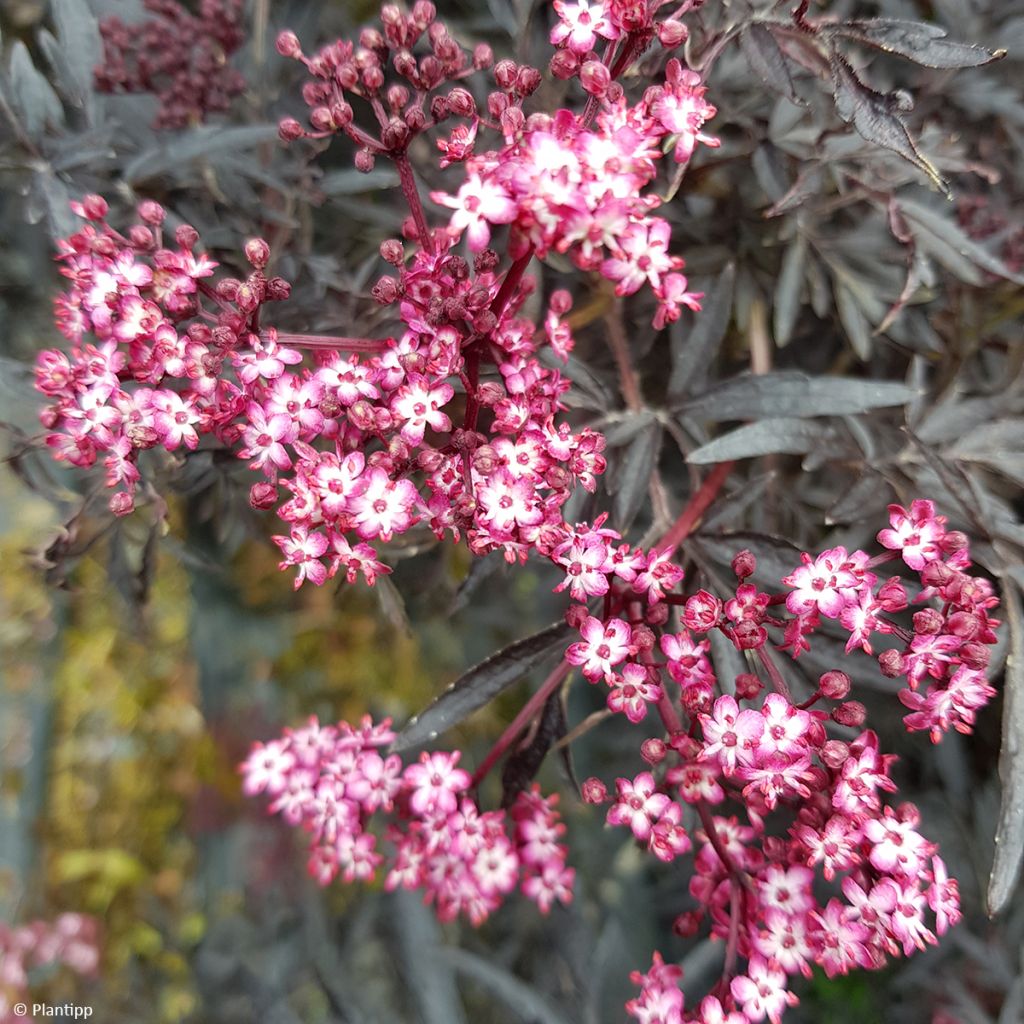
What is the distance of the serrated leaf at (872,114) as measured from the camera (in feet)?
1.82

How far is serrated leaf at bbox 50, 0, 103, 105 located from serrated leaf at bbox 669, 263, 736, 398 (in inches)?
23.6

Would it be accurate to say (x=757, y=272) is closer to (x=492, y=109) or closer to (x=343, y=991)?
(x=492, y=109)

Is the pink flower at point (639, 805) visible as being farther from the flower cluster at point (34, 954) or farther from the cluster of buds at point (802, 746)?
the flower cluster at point (34, 954)

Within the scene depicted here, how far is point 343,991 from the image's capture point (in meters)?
1.09

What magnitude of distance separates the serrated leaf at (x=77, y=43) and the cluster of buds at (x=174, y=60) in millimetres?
12

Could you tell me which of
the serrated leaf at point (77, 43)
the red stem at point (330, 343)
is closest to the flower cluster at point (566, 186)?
the red stem at point (330, 343)

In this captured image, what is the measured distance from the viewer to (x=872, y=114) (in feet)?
1.85

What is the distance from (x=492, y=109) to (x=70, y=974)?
6.29 ft

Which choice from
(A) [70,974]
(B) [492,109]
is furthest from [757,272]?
(A) [70,974]

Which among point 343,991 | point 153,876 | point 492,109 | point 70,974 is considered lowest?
point 153,876

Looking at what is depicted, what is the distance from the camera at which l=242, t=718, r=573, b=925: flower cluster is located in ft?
2.23

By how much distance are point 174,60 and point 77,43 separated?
83 mm

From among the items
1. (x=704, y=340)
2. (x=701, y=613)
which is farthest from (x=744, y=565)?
(x=704, y=340)

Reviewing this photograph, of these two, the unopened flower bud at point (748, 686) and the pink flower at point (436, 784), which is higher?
the unopened flower bud at point (748, 686)
